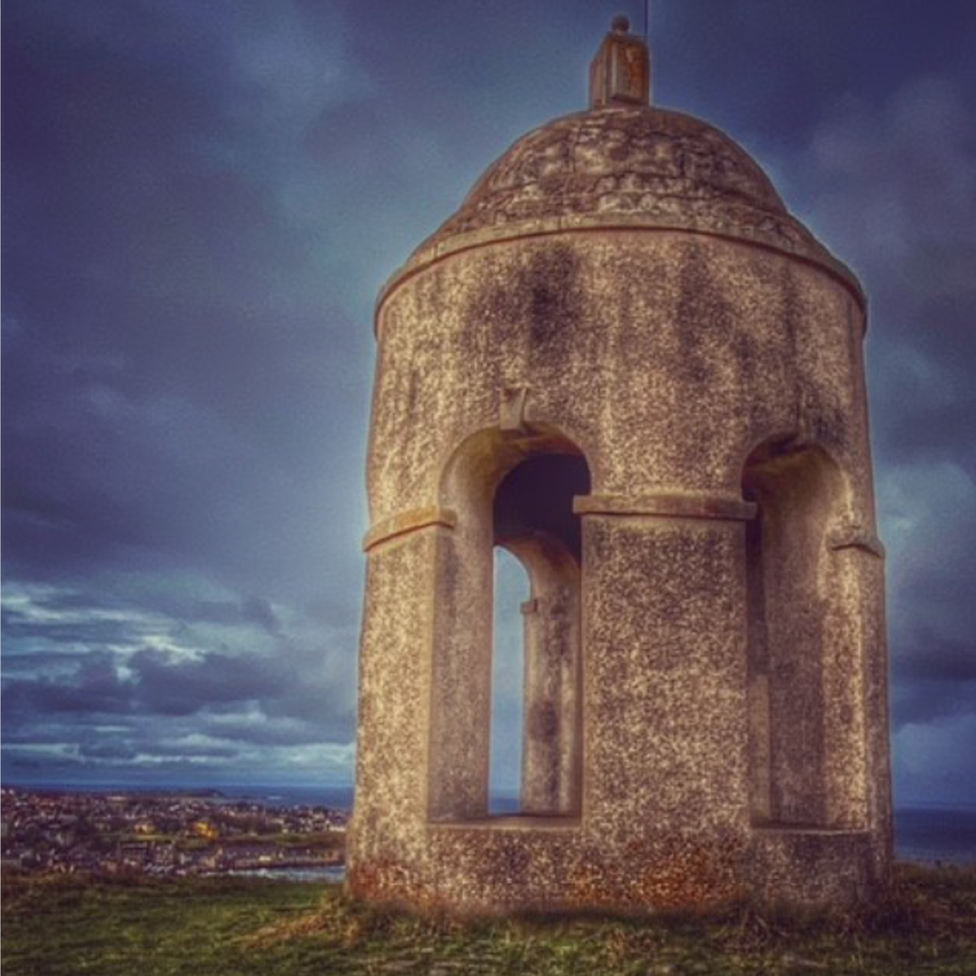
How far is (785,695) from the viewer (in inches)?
391

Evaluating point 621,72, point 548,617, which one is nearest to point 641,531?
point 548,617

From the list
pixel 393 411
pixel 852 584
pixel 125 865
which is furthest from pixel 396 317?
pixel 125 865

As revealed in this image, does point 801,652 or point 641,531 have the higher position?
point 641,531

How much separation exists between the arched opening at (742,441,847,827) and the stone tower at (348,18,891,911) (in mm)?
27

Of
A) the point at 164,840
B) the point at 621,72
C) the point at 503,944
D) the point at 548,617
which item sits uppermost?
the point at 621,72

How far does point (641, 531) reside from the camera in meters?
8.49

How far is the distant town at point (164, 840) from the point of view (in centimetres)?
1323

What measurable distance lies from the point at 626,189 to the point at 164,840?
442 inches

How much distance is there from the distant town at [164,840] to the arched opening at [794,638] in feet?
20.3

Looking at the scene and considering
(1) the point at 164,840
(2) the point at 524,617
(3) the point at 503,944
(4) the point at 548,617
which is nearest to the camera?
(3) the point at 503,944

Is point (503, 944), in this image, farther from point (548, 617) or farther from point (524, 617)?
point (524, 617)

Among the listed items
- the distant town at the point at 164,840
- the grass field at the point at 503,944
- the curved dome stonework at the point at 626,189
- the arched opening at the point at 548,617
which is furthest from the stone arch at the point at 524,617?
the distant town at the point at 164,840

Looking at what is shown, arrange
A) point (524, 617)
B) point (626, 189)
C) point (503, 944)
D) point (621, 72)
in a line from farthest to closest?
point (524, 617)
point (621, 72)
point (626, 189)
point (503, 944)

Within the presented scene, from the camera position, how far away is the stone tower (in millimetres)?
8062
